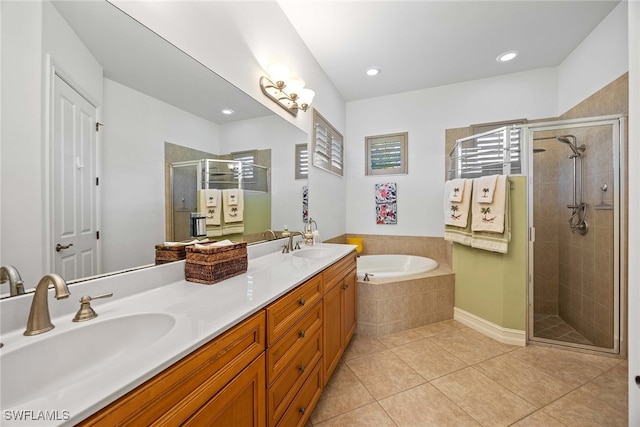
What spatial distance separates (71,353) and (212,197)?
86cm

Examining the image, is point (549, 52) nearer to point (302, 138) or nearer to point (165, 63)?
point (302, 138)

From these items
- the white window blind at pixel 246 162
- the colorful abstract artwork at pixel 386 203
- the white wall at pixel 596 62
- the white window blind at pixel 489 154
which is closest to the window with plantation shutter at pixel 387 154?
the colorful abstract artwork at pixel 386 203

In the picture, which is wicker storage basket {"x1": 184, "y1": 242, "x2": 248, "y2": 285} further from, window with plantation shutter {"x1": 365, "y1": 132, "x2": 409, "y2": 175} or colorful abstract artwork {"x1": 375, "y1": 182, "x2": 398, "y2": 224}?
window with plantation shutter {"x1": 365, "y1": 132, "x2": 409, "y2": 175}

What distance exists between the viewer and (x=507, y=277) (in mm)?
2180

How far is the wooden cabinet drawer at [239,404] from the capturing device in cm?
63

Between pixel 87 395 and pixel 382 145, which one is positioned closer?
pixel 87 395

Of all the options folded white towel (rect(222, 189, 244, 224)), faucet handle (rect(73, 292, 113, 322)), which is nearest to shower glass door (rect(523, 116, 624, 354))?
folded white towel (rect(222, 189, 244, 224))

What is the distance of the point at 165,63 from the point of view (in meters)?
1.14

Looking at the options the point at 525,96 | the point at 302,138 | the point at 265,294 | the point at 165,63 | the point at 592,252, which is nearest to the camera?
the point at 265,294

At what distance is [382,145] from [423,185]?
2.55 ft

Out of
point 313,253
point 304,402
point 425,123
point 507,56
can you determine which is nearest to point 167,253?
point 304,402

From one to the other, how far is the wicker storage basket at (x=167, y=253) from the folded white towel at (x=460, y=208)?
7.99 ft

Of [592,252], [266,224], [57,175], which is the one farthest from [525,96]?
[57,175]
